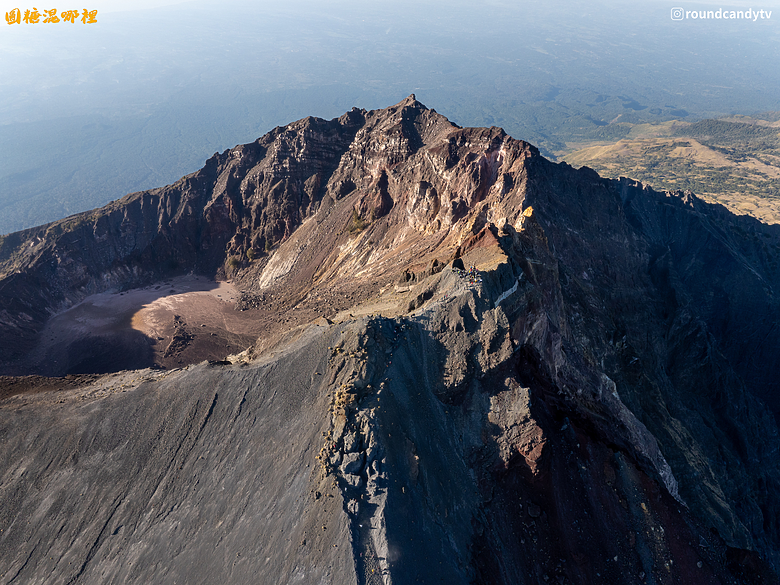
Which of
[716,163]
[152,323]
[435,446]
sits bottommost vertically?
[152,323]

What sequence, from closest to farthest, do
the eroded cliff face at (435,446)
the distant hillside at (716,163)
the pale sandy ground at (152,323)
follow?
the eroded cliff face at (435,446) < the pale sandy ground at (152,323) < the distant hillside at (716,163)

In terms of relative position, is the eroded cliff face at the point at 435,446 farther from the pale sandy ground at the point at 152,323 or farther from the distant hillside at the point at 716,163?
the distant hillside at the point at 716,163

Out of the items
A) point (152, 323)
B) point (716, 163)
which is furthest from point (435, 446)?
point (716, 163)

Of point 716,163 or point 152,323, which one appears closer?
point 152,323

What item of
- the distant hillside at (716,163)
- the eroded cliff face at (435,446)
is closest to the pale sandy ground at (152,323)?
the eroded cliff face at (435,446)

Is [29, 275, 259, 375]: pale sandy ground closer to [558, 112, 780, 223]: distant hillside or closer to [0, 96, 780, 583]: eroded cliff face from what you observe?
[0, 96, 780, 583]: eroded cliff face

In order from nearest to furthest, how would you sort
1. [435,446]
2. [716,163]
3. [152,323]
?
[435,446] → [152,323] → [716,163]

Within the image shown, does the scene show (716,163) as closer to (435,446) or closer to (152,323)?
(435,446)

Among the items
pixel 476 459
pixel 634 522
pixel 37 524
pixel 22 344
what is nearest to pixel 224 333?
pixel 22 344

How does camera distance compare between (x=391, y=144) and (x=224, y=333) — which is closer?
(x=224, y=333)

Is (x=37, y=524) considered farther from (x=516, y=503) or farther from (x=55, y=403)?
(x=516, y=503)

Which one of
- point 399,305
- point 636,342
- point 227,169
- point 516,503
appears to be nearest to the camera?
point 516,503
